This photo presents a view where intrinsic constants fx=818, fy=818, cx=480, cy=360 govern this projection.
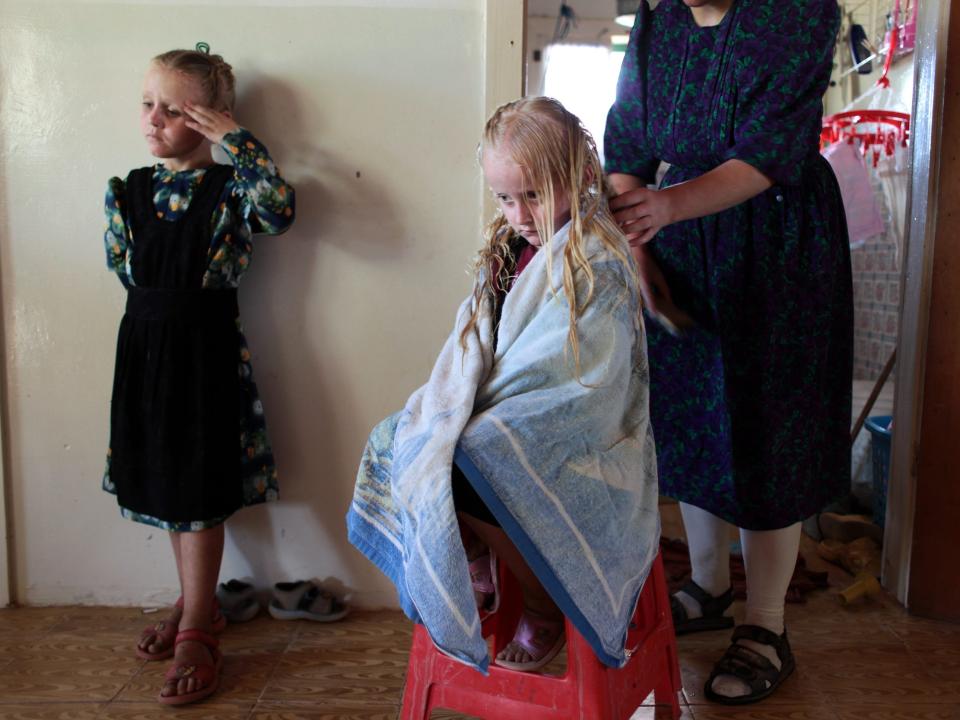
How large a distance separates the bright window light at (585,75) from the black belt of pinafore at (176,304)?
353cm

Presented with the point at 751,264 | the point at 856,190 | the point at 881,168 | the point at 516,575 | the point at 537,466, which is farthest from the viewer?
the point at 856,190

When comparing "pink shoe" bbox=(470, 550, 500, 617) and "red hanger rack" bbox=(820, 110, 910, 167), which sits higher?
A: "red hanger rack" bbox=(820, 110, 910, 167)

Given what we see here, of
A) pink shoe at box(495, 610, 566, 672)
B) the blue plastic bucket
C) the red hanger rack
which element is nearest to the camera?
pink shoe at box(495, 610, 566, 672)

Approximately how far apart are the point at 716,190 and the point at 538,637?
29.9 inches

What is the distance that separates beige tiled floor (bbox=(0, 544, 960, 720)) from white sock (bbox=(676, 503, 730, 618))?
0.09m

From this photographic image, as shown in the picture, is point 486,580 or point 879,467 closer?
point 486,580

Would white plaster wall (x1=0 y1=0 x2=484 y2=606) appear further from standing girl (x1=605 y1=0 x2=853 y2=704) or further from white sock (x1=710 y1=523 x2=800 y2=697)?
white sock (x1=710 y1=523 x2=800 y2=697)

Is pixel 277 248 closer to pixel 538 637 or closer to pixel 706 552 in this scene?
pixel 538 637

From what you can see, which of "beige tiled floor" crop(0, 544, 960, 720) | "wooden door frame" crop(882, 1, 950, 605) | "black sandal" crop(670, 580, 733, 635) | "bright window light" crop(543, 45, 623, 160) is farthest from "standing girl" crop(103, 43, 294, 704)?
"bright window light" crop(543, 45, 623, 160)

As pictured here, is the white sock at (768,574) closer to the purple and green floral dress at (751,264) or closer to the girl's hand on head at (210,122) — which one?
the purple and green floral dress at (751,264)

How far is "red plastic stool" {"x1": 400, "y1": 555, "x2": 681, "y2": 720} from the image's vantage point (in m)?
1.09

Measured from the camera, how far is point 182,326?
5.30 ft

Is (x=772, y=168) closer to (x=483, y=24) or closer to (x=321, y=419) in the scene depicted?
(x=483, y=24)

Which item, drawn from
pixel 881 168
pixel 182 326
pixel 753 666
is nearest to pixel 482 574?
pixel 753 666
